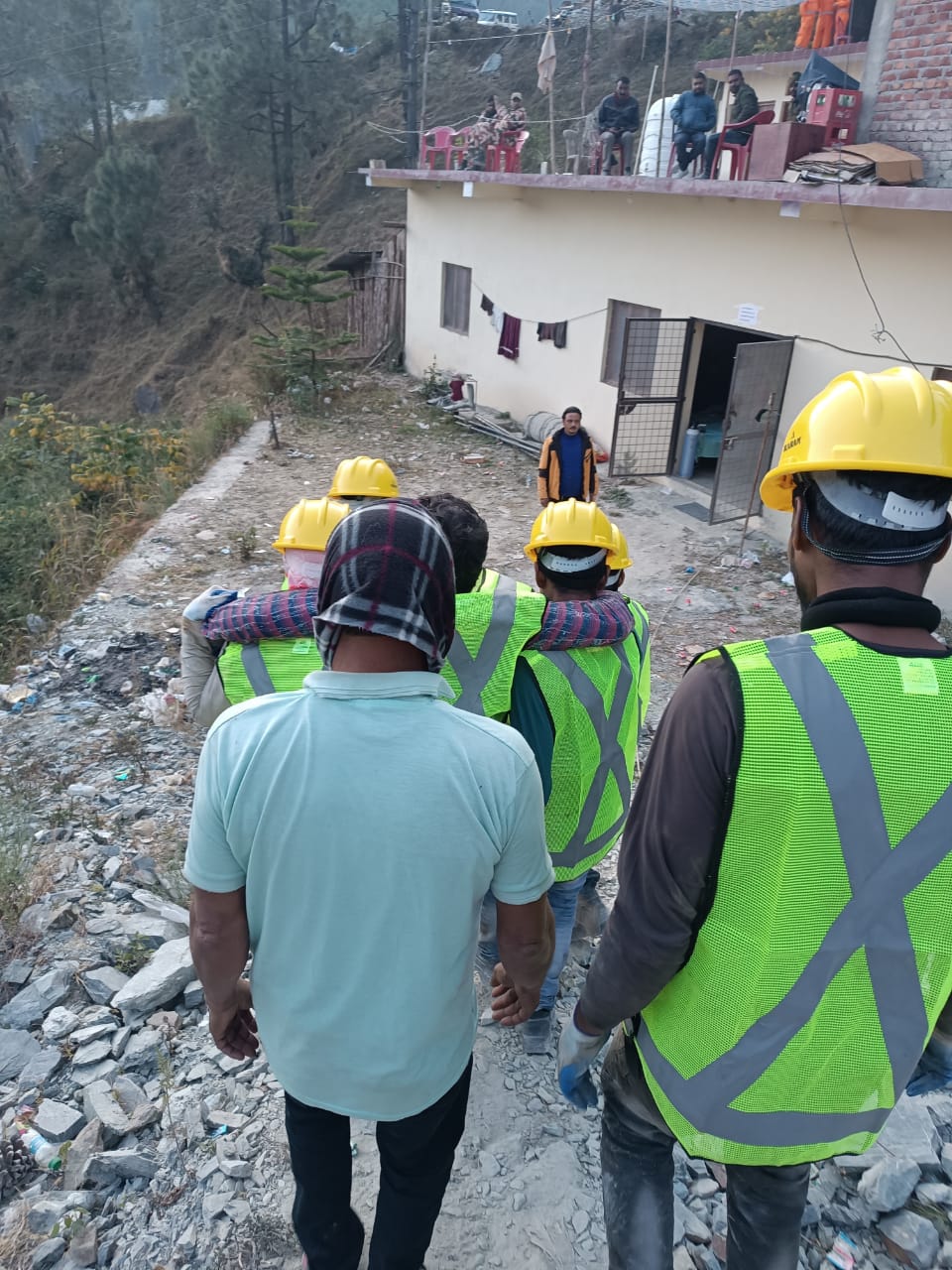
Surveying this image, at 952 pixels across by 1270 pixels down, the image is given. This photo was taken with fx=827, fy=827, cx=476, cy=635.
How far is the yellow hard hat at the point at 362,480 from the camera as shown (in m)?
3.44

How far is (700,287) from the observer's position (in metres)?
8.12

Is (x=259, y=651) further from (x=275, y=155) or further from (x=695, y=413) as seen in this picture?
(x=275, y=155)

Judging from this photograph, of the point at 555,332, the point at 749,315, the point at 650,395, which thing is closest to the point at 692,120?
the point at 555,332

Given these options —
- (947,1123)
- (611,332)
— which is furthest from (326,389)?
(947,1123)

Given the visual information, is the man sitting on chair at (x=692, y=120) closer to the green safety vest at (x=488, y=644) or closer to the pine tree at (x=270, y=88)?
the green safety vest at (x=488, y=644)

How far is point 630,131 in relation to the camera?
1032cm

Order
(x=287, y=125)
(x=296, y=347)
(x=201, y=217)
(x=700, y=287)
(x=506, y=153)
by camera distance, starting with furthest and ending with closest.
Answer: (x=201, y=217)
(x=287, y=125)
(x=296, y=347)
(x=506, y=153)
(x=700, y=287)

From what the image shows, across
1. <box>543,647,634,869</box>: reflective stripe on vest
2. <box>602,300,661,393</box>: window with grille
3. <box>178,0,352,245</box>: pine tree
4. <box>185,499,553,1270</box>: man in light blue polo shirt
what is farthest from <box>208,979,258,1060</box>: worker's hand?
<box>178,0,352,245</box>: pine tree

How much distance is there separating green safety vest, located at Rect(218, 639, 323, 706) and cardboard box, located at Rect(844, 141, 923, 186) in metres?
6.22

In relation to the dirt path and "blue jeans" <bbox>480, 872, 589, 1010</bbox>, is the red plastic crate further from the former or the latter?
"blue jeans" <bbox>480, 872, 589, 1010</bbox>

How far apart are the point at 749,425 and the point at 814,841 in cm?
683

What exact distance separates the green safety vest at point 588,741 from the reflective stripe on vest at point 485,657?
118mm

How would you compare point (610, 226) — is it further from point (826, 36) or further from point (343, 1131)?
point (343, 1131)

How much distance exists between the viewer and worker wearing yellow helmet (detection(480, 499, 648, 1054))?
2.12 metres
